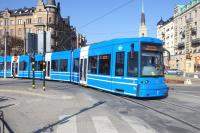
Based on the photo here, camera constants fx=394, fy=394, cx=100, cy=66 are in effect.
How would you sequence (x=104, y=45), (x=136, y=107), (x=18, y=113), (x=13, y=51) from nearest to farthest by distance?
(x=18, y=113), (x=136, y=107), (x=104, y=45), (x=13, y=51)

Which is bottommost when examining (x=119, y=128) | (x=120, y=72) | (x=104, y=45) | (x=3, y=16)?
(x=119, y=128)

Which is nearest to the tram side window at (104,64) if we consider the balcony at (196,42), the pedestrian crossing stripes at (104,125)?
the pedestrian crossing stripes at (104,125)

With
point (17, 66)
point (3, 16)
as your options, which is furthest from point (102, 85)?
point (3, 16)

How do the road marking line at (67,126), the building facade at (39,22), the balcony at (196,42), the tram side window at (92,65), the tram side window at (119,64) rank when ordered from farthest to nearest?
the building facade at (39,22)
the balcony at (196,42)
the tram side window at (92,65)
the tram side window at (119,64)
the road marking line at (67,126)

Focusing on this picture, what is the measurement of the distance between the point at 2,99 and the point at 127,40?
6994 millimetres

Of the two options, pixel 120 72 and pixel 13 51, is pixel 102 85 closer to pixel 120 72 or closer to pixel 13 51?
pixel 120 72

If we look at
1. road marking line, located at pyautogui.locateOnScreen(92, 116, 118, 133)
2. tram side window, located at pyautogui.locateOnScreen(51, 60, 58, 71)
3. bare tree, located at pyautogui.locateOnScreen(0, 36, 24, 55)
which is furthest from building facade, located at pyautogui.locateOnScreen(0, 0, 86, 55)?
road marking line, located at pyautogui.locateOnScreen(92, 116, 118, 133)

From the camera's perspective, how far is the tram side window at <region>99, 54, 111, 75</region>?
73.7 feet

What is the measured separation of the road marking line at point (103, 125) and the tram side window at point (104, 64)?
9.19 metres

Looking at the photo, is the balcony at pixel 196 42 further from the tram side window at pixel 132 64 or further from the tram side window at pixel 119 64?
the tram side window at pixel 132 64

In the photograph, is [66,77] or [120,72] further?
[66,77]

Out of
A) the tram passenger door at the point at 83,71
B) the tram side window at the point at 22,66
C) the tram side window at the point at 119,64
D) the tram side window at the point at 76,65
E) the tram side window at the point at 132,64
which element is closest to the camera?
the tram side window at the point at 132,64

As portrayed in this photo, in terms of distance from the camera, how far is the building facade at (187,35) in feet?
310

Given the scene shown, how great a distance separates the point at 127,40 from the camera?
794 inches
